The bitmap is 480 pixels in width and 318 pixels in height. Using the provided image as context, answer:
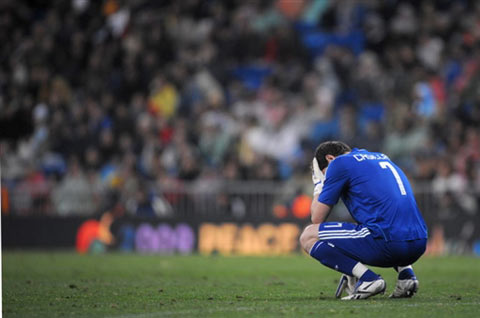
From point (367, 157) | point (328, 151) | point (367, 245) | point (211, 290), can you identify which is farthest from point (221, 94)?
point (367, 245)

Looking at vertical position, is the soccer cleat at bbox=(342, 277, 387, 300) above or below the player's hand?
below

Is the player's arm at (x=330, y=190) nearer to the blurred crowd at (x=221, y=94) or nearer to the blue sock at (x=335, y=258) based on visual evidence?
the blue sock at (x=335, y=258)

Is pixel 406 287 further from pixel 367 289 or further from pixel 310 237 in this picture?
pixel 310 237

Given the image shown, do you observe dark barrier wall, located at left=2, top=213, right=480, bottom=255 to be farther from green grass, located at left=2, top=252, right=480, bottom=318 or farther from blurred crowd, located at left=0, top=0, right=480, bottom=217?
green grass, located at left=2, top=252, right=480, bottom=318

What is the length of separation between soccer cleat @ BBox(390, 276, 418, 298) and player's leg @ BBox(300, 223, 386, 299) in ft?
1.66

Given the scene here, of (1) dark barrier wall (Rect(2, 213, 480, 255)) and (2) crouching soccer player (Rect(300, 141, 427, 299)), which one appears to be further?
(1) dark barrier wall (Rect(2, 213, 480, 255))

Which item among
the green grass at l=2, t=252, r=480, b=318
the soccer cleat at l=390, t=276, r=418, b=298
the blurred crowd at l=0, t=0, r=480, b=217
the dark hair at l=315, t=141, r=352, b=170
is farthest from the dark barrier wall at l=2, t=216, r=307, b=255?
the dark hair at l=315, t=141, r=352, b=170

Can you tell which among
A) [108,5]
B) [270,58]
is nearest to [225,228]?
[270,58]

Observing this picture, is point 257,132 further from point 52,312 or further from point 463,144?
point 52,312

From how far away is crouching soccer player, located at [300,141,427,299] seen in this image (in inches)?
357

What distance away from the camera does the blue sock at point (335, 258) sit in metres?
9.21

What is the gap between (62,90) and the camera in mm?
26391

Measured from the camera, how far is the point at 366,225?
9.19 metres

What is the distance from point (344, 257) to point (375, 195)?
0.72 metres
